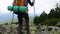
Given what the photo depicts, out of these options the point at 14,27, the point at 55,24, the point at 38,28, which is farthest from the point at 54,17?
the point at 14,27

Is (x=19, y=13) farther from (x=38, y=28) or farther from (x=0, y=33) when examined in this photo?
(x=38, y=28)

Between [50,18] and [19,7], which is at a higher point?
[19,7]

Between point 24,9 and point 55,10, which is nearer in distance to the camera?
point 24,9

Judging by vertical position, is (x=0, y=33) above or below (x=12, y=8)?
below

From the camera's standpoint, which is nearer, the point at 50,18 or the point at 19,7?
the point at 19,7

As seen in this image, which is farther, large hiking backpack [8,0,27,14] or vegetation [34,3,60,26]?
vegetation [34,3,60,26]

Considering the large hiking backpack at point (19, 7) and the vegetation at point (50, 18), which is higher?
the large hiking backpack at point (19, 7)

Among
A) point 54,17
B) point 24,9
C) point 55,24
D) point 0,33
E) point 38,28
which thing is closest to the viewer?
point 24,9

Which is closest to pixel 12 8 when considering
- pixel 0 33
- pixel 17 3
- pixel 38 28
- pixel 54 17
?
pixel 17 3

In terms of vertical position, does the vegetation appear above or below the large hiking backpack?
below

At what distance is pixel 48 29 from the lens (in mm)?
9148

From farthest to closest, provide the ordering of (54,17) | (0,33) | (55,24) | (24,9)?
(54,17), (55,24), (0,33), (24,9)

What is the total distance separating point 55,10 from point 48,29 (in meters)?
3.36

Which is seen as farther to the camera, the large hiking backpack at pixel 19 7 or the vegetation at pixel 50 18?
the vegetation at pixel 50 18
